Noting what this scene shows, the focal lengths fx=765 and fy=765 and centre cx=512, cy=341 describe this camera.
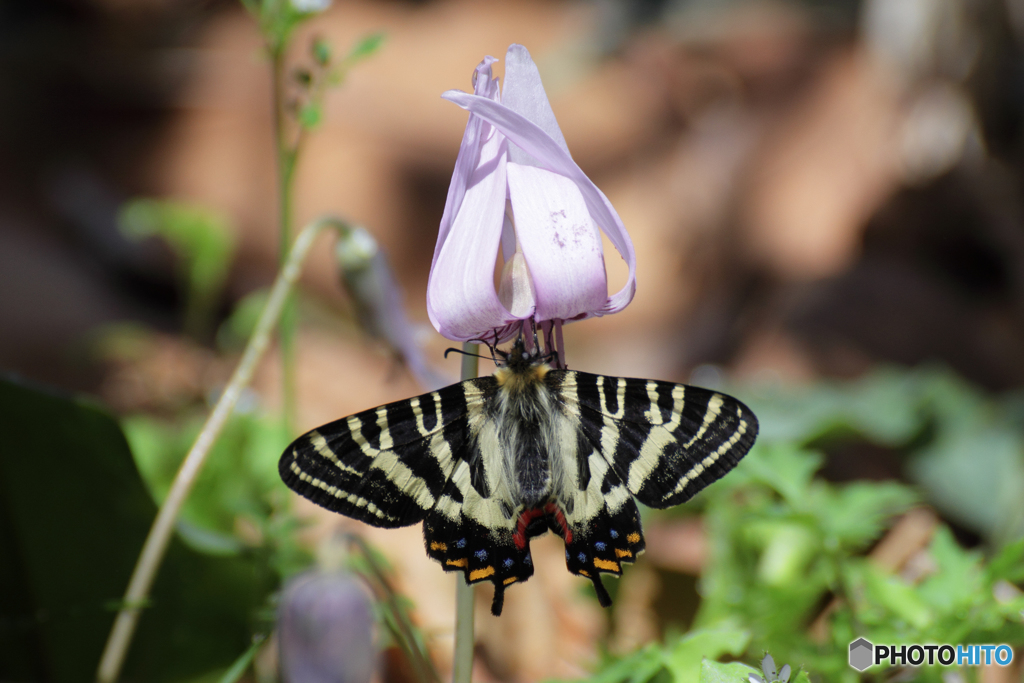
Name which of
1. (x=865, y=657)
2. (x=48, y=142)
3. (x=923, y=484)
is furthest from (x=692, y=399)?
(x=48, y=142)

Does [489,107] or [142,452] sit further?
[142,452]

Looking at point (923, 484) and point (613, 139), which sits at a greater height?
point (613, 139)

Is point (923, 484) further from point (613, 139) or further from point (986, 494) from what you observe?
point (613, 139)

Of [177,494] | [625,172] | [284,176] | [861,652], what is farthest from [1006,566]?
[625,172]

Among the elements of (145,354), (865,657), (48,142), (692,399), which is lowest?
(865,657)

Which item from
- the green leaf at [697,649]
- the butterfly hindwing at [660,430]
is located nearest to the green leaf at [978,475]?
the green leaf at [697,649]

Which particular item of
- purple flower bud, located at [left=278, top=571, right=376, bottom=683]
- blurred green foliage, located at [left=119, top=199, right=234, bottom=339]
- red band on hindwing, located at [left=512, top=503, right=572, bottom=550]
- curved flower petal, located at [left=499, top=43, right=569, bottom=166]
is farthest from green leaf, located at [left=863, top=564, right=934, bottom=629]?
blurred green foliage, located at [left=119, top=199, right=234, bottom=339]

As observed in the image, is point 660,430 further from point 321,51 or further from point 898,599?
point 321,51
